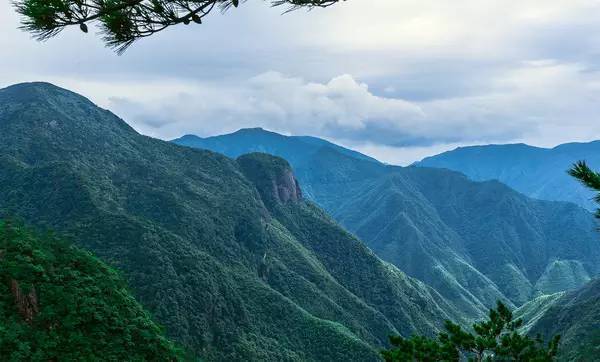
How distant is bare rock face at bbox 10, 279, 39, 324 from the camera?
169ft

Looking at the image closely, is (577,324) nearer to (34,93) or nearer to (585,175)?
(585,175)

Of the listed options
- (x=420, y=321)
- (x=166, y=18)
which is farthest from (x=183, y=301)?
(x=420, y=321)

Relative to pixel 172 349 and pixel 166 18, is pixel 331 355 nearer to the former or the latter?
pixel 172 349

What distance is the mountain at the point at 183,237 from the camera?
104188 mm

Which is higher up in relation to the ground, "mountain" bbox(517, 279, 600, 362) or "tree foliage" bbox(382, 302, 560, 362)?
"tree foliage" bbox(382, 302, 560, 362)

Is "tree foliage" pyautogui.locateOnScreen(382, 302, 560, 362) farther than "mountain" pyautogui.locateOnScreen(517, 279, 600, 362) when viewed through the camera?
No

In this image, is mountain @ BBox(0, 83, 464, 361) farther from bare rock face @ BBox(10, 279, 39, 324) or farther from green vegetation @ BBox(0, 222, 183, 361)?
bare rock face @ BBox(10, 279, 39, 324)

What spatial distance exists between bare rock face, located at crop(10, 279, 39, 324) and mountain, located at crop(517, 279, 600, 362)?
257 feet

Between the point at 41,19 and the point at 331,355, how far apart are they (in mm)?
122171

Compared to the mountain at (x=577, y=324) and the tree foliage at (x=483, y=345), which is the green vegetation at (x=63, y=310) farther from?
the mountain at (x=577, y=324)

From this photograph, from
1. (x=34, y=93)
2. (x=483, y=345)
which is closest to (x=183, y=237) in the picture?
(x=34, y=93)

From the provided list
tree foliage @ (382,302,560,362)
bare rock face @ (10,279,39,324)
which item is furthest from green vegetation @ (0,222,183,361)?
tree foliage @ (382,302,560,362)

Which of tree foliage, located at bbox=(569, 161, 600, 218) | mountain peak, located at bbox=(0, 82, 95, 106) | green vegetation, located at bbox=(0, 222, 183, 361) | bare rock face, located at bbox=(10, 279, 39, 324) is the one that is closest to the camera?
tree foliage, located at bbox=(569, 161, 600, 218)

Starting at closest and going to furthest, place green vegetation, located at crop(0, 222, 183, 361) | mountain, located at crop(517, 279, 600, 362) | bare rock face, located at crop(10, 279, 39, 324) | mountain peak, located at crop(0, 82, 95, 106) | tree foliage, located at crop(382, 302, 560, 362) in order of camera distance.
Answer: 1. tree foliage, located at crop(382, 302, 560, 362)
2. green vegetation, located at crop(0, 222, 183, 361)
3. bare rock face, located at crop(10, 279, 39, 324)
4. mountain, located at crop(517, 279, 600, 362)
5. mountain peak, located at crop(0, 82, 95, 106)
